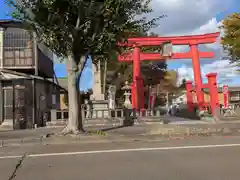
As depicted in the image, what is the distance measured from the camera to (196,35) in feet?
114

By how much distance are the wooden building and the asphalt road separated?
29.6 ft

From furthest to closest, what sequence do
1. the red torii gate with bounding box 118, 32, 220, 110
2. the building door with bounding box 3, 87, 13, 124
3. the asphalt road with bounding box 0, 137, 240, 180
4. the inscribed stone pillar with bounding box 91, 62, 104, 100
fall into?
the red torii gate with bounding box 118, 32, 220, 110, the inscribed stone pillar with bounding box 91, 62, 104, 100, the building door with bounding box 3, 87, 13, 124, the asphalt road with bounding box 0, 137, 240, 180

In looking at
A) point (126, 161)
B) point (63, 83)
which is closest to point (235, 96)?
point (63, 83)

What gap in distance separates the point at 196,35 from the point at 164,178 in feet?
95.3

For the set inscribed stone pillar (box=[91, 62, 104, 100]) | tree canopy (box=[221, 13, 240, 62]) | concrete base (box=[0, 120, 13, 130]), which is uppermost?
tree canopy (box=[221, 13, 240, 62])

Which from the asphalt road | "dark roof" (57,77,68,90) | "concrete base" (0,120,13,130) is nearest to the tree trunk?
the asphalt road

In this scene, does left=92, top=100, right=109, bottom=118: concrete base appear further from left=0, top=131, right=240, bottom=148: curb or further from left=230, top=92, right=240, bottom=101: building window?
left=230, top=92, right=240, bottom=101: building window

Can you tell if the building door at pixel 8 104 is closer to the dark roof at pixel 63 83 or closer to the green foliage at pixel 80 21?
the green foliage at pixel 80 21

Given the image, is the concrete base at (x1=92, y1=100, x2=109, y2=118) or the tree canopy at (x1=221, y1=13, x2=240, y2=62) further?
the tree canopy at (x1=221, y1=13, x2=240, y2=62)

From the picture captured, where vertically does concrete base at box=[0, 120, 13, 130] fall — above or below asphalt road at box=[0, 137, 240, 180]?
above

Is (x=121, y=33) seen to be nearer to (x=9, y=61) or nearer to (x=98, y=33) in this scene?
(x=98, y=33)

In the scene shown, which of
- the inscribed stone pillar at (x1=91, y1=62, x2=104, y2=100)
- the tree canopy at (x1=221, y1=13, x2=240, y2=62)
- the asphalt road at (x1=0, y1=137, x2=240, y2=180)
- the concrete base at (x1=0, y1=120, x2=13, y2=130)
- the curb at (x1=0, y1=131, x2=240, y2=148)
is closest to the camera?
the asphalt road at (x1=0, y1=137, x2=240, y2=180)

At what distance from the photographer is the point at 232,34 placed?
101ft

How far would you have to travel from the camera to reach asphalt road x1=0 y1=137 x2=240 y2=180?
761 centimetres
